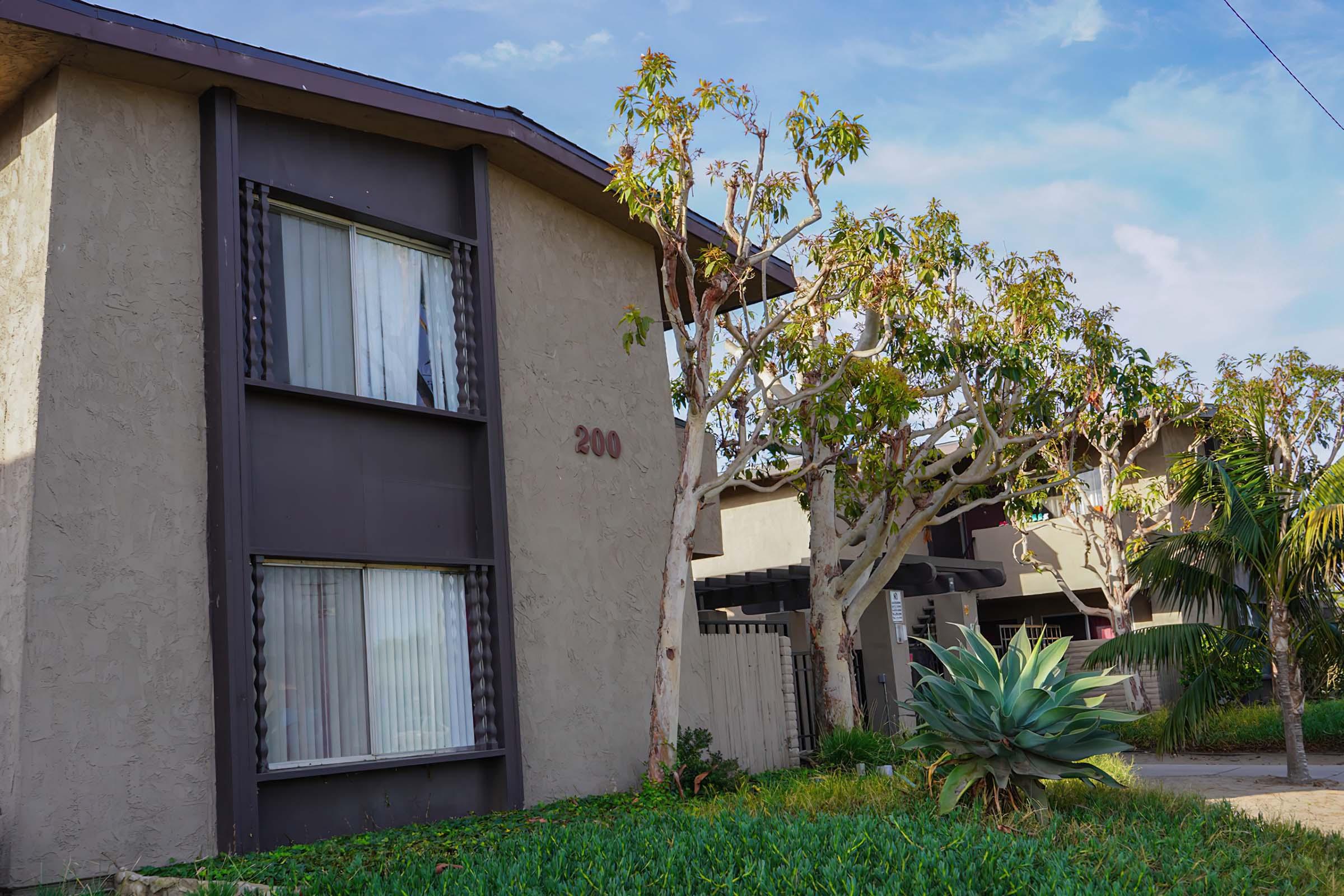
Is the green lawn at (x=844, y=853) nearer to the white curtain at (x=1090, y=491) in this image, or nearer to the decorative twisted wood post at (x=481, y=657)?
the decorative twisted wood post at (x=481, y=657)

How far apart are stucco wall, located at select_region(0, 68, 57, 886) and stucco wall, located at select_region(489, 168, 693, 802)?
428cm

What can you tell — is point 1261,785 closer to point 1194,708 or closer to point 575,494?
point 1194,708

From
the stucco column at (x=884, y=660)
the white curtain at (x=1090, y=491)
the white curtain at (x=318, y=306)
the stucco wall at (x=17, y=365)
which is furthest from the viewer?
the white curtain at (x=1090, y=491)

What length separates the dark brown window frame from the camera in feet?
28.6

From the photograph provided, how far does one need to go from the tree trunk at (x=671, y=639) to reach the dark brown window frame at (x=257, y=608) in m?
1.37

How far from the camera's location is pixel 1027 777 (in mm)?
8445

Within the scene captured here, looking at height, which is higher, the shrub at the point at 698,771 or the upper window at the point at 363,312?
the upper window at the point at 363,312

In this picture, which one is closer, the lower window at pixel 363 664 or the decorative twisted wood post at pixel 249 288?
the lower window at pixel 363 664

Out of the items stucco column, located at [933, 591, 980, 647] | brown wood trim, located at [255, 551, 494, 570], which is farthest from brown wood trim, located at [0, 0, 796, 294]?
stucco column, located at [933, 591, 980, 647]

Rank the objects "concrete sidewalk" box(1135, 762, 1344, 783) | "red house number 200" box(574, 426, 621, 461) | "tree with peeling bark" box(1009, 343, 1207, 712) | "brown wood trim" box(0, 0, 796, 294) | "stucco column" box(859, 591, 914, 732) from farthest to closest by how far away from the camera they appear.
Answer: "tree with peeling bark" box(1009, 343, 1207, 712) < "stucco column" box(859, 591, 914, 732) < "concrete sidewalk" box(1135, 762, 1344, 783) < "red house number 200" box(574, 426, 621, 461) < "brown wood trim" box(0, 0, 796, 294)

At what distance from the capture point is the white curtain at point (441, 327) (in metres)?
11.2

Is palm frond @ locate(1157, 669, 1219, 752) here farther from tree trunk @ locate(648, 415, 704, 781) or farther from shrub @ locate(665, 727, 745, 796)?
tree trunk @ locate(648, 415, 704, 781)

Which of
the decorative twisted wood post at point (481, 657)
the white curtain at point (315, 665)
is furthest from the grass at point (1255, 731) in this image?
the white curtain at point (315, 665)

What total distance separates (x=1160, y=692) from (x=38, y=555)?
22.7 metres
